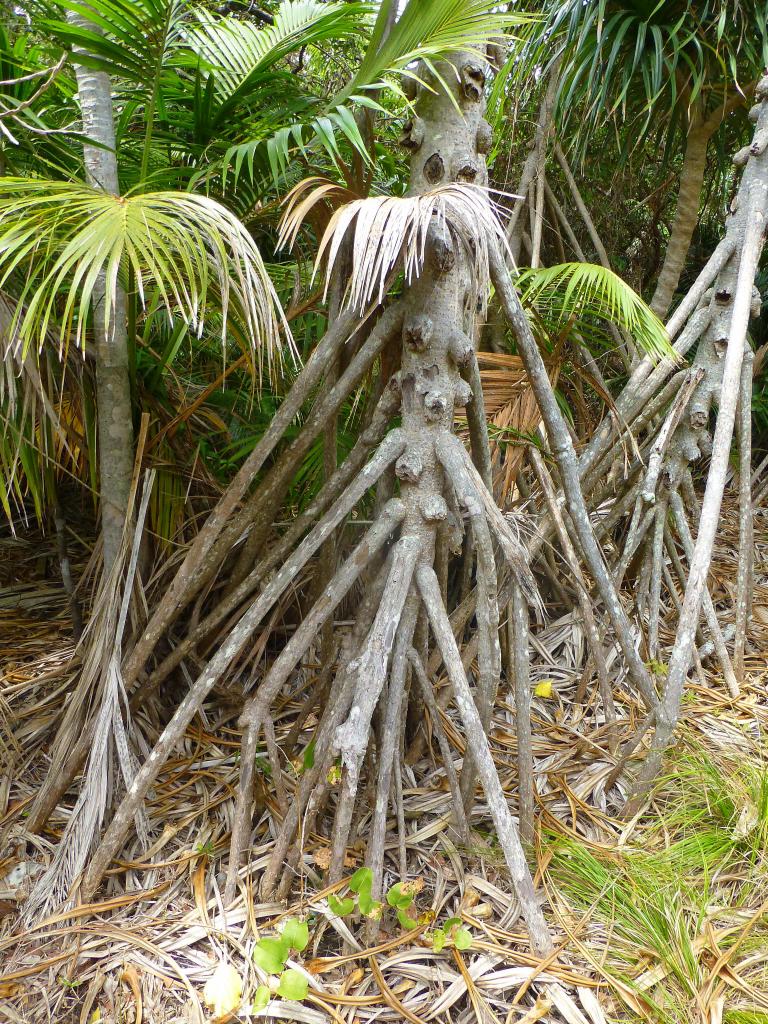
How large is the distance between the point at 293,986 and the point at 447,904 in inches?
15.2

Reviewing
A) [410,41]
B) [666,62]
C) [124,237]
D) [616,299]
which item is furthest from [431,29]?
[666,62]

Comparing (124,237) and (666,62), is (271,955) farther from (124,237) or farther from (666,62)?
(666,62)

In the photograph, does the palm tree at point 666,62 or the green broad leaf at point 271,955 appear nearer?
the green broad leaf at point 271,955

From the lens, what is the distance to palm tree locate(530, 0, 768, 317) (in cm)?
222

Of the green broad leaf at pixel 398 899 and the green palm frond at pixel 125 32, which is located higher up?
the green palm frond at pixel 125 32

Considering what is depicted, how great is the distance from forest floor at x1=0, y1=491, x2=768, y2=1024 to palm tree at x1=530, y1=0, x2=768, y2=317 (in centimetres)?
174

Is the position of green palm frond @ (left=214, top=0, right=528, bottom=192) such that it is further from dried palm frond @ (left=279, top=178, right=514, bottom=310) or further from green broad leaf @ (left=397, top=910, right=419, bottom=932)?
green broad leaf @ (left=397, top=910, right=419, bottom=932)

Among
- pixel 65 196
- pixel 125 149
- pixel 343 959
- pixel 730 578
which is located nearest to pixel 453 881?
pixel 343 959

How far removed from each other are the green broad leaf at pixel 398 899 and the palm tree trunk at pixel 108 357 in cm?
99

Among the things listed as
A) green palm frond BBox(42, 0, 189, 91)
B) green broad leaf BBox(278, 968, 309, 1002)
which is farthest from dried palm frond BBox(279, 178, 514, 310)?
green broad leaf BBox(278, 968, 309, 1002)

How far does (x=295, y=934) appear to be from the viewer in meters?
1.32

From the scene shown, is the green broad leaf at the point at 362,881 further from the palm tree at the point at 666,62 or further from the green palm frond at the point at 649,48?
the green palm frond at the point at 649,48

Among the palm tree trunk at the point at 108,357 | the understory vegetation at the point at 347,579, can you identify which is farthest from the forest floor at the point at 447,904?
the palm tree trunk at the point at 108,357

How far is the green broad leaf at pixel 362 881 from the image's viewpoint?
1363mm
